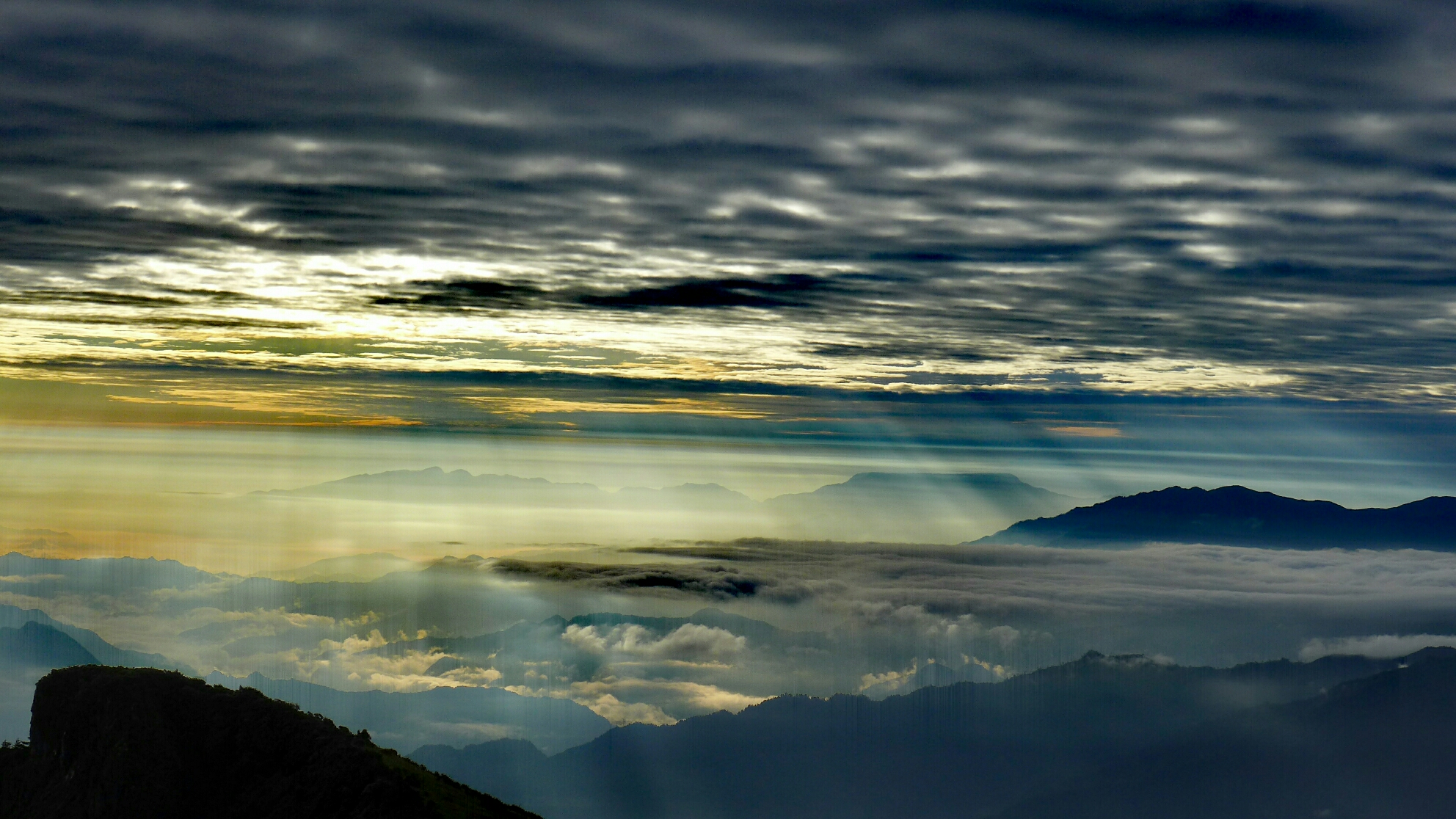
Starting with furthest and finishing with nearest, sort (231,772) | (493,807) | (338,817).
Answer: (231,772) < (493,807) < (338,817)

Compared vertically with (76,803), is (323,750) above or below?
above

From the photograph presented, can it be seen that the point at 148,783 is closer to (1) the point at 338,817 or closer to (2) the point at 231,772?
(2) the point at 231,772

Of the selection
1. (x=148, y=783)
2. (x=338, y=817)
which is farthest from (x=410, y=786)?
(x=148, y=783)

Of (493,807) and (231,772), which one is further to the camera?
(231,772)

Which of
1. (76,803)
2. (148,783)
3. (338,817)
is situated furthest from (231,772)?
(338,817)

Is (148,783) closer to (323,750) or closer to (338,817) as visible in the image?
(323,750)

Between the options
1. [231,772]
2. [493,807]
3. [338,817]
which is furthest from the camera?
[231,772]

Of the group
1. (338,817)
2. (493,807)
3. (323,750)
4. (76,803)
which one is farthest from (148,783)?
(493,807)
